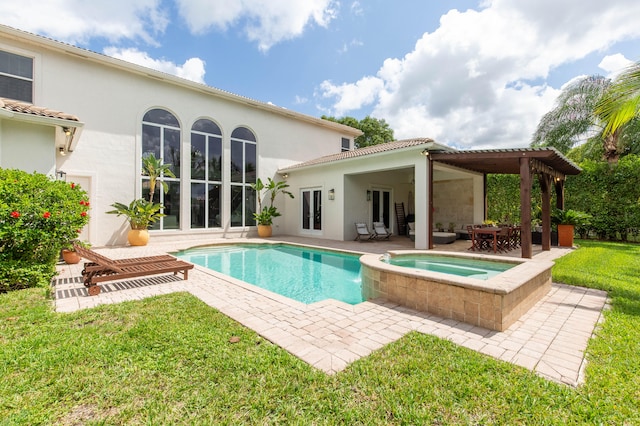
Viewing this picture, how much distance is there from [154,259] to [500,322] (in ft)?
23.3

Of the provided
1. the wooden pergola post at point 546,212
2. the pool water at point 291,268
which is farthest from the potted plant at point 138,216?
the wooden pergola post at point 546,212

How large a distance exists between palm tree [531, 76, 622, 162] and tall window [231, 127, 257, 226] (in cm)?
1947

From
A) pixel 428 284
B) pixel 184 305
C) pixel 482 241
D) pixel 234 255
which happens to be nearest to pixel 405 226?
pixel 482 241

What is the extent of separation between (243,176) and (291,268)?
8.58 meters

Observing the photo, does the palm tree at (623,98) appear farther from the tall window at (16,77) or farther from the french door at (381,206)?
the tall window at (16,77)

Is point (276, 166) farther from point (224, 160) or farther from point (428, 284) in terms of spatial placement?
point (428, 284)

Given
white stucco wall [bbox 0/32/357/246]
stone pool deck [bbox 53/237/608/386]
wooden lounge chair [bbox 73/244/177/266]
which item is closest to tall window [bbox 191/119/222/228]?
white stucco wall [bbox 0/32/357/246]

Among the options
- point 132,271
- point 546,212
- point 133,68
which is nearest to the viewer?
point 132,271

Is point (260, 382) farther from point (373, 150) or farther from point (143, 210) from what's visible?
point (373, 150)

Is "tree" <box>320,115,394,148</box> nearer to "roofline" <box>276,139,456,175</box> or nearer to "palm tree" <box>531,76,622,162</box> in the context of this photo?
"palm tree" <box>531,76,622,162</box>

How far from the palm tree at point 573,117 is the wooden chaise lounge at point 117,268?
73.9 feet

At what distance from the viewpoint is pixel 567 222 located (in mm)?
11516

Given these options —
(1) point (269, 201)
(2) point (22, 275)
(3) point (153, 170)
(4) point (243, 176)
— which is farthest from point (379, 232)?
(2) point (22, 275)

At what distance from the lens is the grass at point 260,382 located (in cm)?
223
